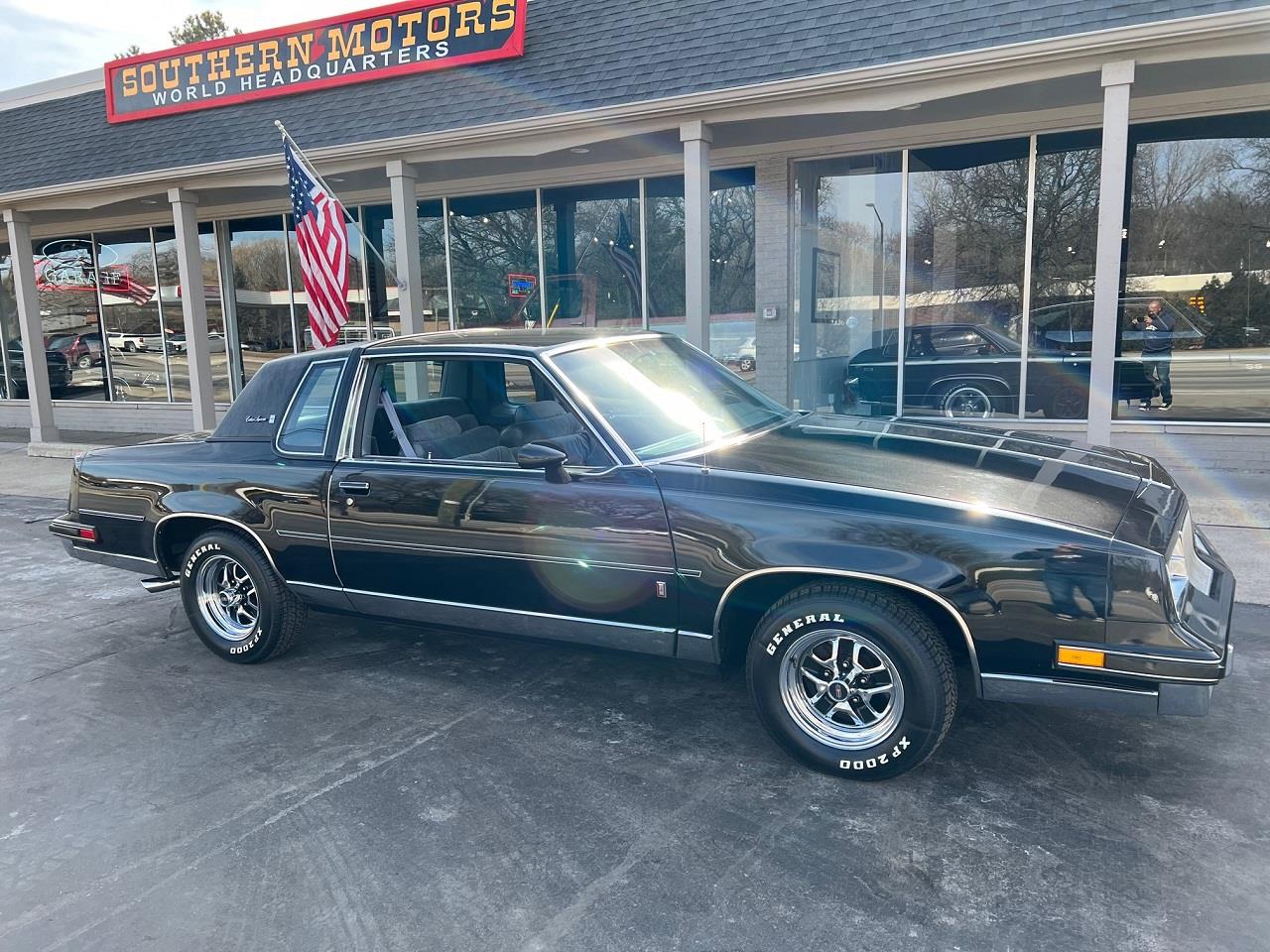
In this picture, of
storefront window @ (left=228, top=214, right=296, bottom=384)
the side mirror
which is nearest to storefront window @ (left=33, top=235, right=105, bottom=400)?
storefront window @ (left=228, top=214, right=296, bottom=384)

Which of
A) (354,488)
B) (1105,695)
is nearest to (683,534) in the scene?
(1105,695)

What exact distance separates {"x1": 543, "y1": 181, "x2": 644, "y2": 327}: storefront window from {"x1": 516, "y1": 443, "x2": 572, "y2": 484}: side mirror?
8.03 m

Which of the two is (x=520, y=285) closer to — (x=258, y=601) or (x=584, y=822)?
(x=258, y=601)

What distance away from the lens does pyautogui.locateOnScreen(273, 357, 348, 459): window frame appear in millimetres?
4527

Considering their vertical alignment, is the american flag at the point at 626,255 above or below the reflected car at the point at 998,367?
above

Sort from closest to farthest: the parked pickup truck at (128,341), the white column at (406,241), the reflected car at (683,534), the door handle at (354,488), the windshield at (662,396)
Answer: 1. the reflected car at (683,534)
2. the windshield at (662,396)
3. the door handle at (354,488)
4. the white column at (406,241)
5. the parked pickup truck at (128,341)

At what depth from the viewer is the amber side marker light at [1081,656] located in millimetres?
3025

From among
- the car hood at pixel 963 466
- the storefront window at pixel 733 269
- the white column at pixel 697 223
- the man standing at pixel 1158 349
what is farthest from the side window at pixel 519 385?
the man standing at pixel 1158 349

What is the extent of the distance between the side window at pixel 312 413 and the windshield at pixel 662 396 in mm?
1298

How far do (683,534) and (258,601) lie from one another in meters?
2.50

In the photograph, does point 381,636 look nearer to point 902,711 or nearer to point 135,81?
point 902,711

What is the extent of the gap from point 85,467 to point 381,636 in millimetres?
1968

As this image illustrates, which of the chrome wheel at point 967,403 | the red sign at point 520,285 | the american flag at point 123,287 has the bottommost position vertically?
the chrome wheel at point 967,403

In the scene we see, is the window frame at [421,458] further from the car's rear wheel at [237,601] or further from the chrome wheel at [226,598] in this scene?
the chrome wheel at [226,598]
